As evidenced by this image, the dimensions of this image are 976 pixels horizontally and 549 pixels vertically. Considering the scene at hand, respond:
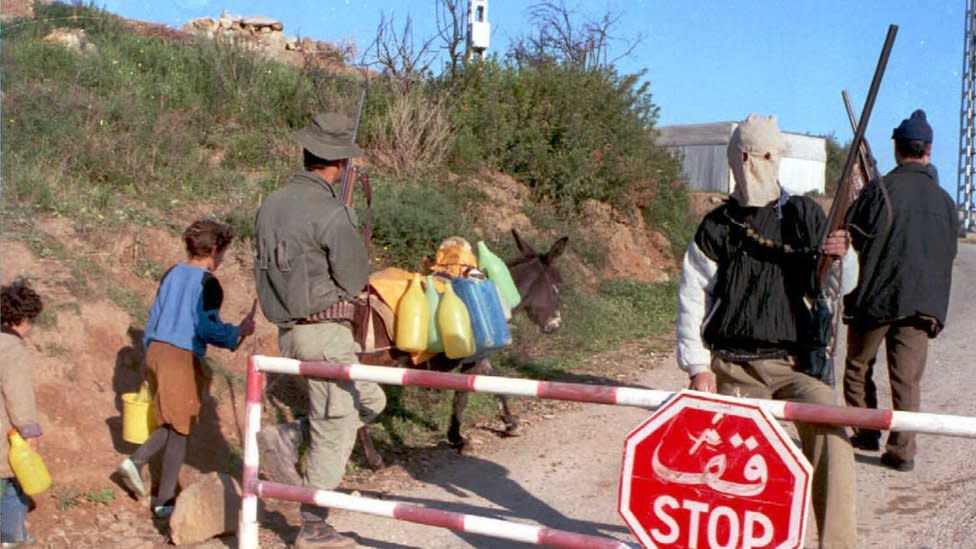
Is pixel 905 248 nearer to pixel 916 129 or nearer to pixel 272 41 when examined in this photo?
pixel 916 129

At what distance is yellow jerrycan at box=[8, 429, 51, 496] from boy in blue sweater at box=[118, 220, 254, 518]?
980 mm

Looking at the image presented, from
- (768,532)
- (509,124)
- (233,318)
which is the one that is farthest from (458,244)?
(509,124)

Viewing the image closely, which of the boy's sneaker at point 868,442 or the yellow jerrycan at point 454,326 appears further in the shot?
the boy's sneaker at point 868,442

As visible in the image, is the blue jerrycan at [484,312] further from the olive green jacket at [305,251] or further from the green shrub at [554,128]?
the green shrub at [554,128]

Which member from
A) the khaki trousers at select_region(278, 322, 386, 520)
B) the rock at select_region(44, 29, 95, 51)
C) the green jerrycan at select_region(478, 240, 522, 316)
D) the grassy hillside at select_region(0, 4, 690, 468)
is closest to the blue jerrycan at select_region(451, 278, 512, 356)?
the green jerrycan at select_region(478, 240, 522, 316)

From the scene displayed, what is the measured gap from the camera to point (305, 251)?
17.7 ft

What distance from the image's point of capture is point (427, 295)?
716 centimetres

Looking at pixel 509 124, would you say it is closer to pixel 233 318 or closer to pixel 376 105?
pixel 376 105

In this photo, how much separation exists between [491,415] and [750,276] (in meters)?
4.52

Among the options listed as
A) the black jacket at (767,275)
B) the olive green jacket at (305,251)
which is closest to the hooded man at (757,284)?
the black jacket at (767,275)

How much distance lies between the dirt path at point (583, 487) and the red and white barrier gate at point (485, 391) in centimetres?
92

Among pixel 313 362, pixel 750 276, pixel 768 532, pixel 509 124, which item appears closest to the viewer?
pixel 768 532

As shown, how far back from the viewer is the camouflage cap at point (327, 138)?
5.56m

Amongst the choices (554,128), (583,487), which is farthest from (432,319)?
(554,128)
